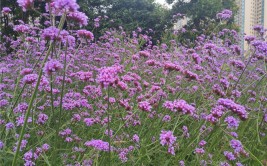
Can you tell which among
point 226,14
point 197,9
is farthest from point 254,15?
point 226,14

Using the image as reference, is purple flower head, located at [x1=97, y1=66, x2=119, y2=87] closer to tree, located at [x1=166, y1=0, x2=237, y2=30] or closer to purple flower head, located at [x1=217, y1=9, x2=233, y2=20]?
purple flower head, located at [x1=217, y1=9, x2=233, y2=20]

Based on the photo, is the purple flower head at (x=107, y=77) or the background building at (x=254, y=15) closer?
the purple flower head at (x=107, y=77)

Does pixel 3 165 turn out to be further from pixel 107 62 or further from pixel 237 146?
pixel 107 62

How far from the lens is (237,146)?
223 cm

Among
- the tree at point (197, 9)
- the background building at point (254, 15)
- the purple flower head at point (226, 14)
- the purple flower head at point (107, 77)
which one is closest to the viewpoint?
the purple flower head at point (107, 77)

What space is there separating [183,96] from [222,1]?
21539 millimetres

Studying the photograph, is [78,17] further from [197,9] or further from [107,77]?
[197,9]

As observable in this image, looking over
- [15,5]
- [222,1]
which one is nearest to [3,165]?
[15,5]

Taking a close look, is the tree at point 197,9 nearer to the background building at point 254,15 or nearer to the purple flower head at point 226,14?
the background building at point 254,15

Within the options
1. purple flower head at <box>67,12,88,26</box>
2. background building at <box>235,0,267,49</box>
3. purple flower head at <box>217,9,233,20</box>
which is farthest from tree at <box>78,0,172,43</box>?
purple flower head at <box>67,12,88,26</box>

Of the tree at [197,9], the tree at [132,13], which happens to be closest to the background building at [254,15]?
the tree at [197,9]

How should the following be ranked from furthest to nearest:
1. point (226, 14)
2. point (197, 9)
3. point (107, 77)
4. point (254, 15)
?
1. point (197, 9)
2. point (254, 15)
3. point (226, 14)
4. point (107, 77)

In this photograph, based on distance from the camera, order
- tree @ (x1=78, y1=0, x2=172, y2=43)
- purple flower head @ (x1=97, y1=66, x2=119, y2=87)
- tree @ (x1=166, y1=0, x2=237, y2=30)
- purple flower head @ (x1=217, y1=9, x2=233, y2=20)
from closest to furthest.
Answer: purple flower head @ (x1=97, y1=66, x2=119, y2=87)
purple flower head @ (x1=217, y1=9, x2=233, y2=20)
tree @ (x1=78, y1=0, x2=172, y2=43)
tree @ (x1=166, y1=0, x2=237, y2=30)

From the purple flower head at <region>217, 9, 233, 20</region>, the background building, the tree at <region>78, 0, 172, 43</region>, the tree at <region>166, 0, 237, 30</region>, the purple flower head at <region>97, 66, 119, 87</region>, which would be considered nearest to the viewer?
the purple flower head at <region>97, 66, 119, 87</region>
